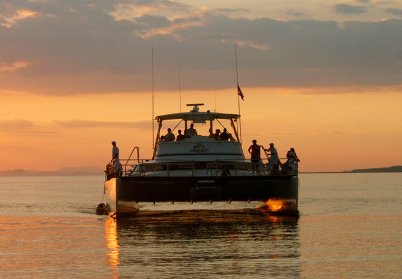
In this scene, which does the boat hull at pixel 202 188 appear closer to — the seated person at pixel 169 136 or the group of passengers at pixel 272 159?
the group of passengers at pixel 272 159

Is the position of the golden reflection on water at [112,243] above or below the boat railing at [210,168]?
below

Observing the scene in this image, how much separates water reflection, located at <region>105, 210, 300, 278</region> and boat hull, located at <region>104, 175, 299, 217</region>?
1.02 m

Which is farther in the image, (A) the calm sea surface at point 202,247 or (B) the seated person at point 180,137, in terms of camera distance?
(B) the seated person at point 180,137

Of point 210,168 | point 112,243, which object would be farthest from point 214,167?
point 112,243

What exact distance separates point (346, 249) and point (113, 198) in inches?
547

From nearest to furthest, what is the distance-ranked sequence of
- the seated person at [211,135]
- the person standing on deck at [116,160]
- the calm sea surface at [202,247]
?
the calm sea surface at [202,247]
the person standing on deck at [116,160]
the seated person at [211,135]

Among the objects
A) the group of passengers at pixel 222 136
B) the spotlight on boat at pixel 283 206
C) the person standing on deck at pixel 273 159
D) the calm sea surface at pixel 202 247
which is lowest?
the calm sea surface at pixel 202 247

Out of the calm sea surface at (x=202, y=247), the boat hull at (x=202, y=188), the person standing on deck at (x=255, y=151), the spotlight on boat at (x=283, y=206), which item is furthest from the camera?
the person standing on deck at (x=255, y=151)

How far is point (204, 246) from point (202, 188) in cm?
764

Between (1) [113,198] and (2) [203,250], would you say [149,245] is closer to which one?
(2) [203,250]

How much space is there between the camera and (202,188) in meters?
33.8

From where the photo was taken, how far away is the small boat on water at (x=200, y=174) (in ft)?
111

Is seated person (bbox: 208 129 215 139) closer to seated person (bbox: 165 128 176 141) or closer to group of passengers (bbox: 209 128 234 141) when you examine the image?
group of passengers (bbox: 209 128 234 141)

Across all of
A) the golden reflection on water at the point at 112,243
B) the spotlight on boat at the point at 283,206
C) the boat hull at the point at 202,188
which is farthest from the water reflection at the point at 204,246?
the boat hull at the point at 202,188
